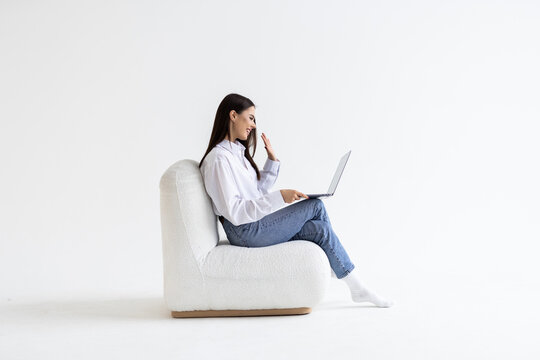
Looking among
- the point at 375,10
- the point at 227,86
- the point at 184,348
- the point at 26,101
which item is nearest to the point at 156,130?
the point at 227,86

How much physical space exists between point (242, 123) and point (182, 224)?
2.25 feet

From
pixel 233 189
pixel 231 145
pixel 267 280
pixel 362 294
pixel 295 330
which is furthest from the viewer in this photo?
pixel 231 145

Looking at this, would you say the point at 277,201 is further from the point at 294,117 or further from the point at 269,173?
the point at 294,117

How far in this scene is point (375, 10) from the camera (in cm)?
559

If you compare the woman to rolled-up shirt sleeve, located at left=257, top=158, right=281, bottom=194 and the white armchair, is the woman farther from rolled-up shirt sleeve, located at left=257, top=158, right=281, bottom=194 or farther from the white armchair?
rolled-up shirt sleeve, located at left=257, top=158, right=281, bottom=194

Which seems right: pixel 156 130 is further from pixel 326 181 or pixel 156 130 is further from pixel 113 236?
pixel 326 181

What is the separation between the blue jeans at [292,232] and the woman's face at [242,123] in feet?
1.59

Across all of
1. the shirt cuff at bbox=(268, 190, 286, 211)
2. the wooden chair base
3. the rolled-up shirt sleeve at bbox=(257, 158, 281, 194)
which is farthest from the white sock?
the rolled-up shirt sleeve at bbox=(257, 158, 281, 194)

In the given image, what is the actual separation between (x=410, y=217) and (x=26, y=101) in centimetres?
316

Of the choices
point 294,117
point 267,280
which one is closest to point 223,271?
point 267,280

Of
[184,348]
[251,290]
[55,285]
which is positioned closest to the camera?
[184,348]

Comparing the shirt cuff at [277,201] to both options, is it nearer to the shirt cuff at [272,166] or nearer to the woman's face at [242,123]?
the woman's face at [242,123]

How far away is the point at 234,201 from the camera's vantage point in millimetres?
3604

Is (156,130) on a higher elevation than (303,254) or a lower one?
higher
